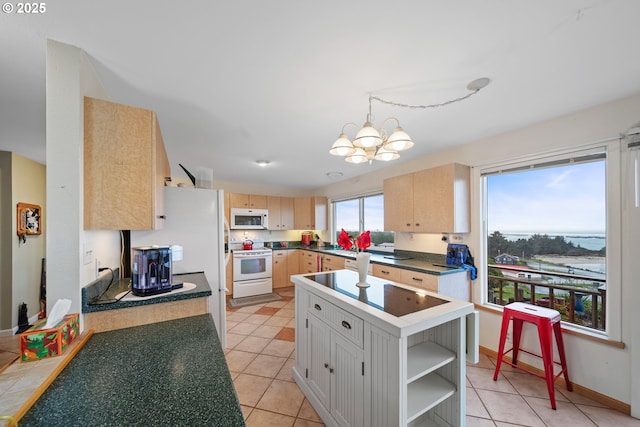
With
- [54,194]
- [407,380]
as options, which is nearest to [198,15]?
[54,194]

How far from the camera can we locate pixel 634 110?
1837 millimetres

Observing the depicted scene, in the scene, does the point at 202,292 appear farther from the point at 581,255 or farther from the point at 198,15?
the point at 581,255

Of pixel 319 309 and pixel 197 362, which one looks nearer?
pixel 197 362

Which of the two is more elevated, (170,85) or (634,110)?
(170,85)

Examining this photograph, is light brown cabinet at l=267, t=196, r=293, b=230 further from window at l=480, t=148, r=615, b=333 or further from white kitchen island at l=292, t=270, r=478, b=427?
window at l=480, t=148, r=615, b=333

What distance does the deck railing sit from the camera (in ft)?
6.95

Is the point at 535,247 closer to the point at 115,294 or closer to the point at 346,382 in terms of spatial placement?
the point at 346,382

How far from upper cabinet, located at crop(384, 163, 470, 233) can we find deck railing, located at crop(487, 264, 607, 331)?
0.70 m

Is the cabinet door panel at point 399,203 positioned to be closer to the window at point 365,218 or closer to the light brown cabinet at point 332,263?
the window at point 365,218

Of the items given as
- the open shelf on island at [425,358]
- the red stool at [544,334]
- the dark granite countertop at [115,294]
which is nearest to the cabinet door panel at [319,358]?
the open shelf on island at [425,358]

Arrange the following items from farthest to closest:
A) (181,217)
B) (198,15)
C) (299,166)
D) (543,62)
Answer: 1. (299,166)
2. (181,217)
3. (543,62)
4. (198,15)

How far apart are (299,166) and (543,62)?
3012 mm

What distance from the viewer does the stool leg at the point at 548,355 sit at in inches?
74.3

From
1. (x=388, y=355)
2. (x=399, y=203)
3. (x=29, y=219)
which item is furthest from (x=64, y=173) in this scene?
(x=29, y=219)
